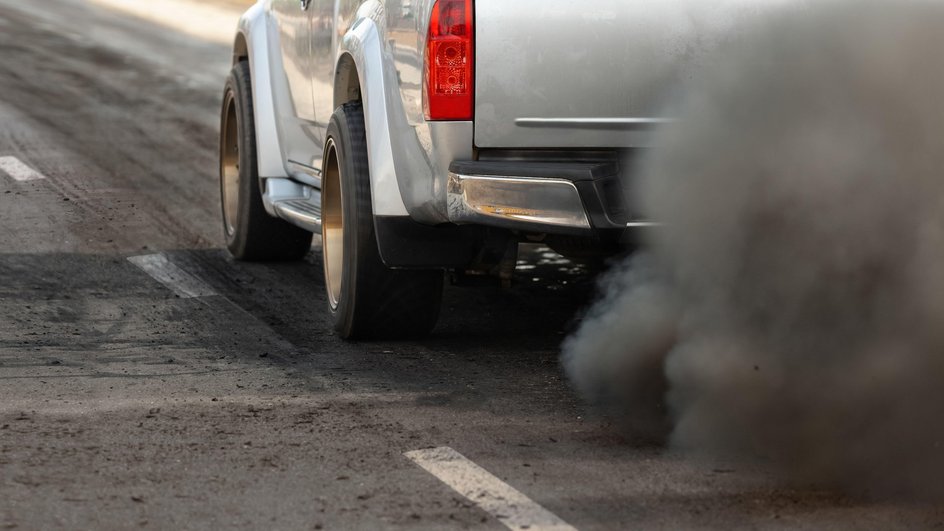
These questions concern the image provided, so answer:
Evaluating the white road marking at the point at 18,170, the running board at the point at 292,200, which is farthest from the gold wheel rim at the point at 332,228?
the white road marking at the point at 18,170

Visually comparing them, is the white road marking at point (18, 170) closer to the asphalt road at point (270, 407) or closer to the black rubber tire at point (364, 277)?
the asphalt road at point (270, 407)

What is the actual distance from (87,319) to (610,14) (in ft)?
9.70

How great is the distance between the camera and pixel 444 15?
5891 mm

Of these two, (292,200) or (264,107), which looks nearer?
(292,200)

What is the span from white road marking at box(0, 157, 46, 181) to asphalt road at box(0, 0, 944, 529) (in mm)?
234

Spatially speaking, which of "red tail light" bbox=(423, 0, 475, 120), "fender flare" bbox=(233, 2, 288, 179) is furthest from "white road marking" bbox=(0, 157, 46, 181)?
"red tail light" bbox=(423, 0, 475, 120)

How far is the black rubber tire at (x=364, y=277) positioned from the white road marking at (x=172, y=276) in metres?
1.51

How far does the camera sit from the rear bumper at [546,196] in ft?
18.9

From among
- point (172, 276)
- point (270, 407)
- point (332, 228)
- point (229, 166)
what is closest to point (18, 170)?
point (229, 166)

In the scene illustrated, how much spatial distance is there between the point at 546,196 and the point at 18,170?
6.90m

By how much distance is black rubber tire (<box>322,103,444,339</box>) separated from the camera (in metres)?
6.80

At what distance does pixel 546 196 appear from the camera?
5770mm

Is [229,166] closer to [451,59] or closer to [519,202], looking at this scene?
[451,59]

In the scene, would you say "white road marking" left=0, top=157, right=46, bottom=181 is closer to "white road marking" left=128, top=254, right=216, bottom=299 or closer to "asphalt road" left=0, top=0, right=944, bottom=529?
"asphalt road" left=0, top=0, right=944, bottom=529
